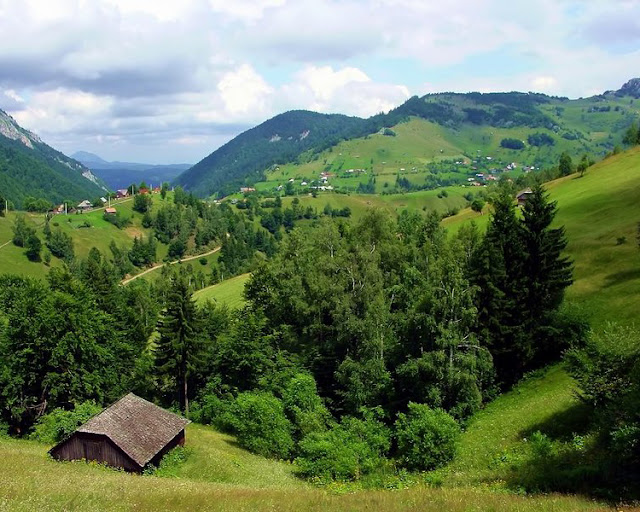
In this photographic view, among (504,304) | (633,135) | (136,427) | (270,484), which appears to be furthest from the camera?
(633,135)

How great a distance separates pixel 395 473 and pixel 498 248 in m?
23.4

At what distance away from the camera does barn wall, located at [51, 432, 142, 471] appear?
33062 millimetres

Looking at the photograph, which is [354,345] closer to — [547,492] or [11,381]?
[547,492]

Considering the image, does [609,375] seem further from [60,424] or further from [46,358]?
[46,358]

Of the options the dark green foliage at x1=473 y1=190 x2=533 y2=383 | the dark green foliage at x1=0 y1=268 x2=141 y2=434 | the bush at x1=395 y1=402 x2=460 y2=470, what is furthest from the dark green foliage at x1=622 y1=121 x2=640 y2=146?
the dark green foliage at x1=0 y1=268 x2=141 y2=434

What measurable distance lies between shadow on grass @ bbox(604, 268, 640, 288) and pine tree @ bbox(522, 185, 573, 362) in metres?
6.91

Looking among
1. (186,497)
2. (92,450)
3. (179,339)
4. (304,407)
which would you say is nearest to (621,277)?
(304,407)

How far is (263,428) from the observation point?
1619 inches

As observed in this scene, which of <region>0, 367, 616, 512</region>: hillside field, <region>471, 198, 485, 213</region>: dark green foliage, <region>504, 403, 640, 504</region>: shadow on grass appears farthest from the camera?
<region>471, 198, 485, 213</region>: dark green foliage

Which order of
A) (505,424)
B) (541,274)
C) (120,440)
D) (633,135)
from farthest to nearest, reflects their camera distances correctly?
(633,135), (541,274), (505,424), (120,440)

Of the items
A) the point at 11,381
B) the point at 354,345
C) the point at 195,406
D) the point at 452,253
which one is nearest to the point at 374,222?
the point at 452,253

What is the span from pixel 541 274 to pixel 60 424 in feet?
142

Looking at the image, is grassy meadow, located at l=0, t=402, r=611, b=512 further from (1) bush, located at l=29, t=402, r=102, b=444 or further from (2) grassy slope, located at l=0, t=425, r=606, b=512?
(1) bush, located at l=29, t=402, r=102, b=444

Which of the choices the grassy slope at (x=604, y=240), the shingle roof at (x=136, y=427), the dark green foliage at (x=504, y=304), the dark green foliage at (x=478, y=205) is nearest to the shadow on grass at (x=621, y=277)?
the grassy slope at (x=604, y=240)
